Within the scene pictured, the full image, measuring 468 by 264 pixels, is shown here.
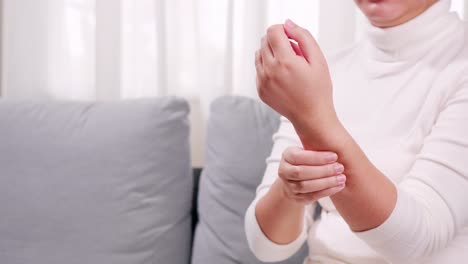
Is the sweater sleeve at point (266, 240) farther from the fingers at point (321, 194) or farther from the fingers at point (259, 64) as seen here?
the fingers at point (259, 64)

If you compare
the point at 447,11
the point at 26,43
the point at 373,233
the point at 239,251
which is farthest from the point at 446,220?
the point at 26,43

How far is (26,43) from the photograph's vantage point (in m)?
1.64

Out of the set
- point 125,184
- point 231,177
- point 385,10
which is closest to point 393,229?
point 385,10

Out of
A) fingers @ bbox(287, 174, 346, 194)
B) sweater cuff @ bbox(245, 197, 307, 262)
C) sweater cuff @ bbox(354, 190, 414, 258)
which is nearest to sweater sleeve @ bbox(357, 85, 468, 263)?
sweater cuff @ bbox(354, 190, 414, 258)

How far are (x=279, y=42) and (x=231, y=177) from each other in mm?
683

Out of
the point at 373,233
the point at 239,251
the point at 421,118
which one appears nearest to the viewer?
the point at 373,233

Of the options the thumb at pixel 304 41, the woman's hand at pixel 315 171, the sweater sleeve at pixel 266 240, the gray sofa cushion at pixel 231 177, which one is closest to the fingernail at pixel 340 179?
the woman's hand at pixel 315 171

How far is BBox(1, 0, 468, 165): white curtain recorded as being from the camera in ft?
4.81

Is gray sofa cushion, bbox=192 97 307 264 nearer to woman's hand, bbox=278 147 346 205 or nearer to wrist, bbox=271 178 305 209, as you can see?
wrist, bbox=271 178 305 209

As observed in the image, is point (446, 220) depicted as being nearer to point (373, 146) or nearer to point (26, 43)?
point (373, 146)

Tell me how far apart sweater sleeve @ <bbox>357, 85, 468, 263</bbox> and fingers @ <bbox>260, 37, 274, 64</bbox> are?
0.82ft

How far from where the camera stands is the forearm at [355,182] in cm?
65

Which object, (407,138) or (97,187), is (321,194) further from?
(97,187)

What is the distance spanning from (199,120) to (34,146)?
0.48m
